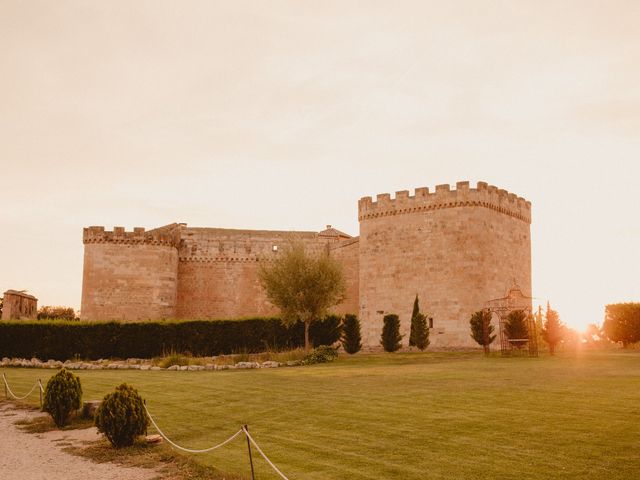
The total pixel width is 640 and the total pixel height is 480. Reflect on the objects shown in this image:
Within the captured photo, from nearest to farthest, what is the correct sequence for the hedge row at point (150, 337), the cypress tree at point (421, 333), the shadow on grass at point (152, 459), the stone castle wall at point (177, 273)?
the shadow on grass at point (152, 459) → the hedge row at point (150, 337) → the cypress tree at point (421, 333) → the stone castle wall at point (177, 273)

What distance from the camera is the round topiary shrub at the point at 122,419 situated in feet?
37.1

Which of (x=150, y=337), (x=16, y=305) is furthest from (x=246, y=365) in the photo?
(x=16, y=305)

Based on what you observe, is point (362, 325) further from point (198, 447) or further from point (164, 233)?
point (198, 447)

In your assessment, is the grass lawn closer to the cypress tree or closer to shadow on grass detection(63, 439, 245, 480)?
shadow on grass detection(63, 439, 245, 480)

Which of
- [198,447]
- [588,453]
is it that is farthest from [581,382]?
[198,447]

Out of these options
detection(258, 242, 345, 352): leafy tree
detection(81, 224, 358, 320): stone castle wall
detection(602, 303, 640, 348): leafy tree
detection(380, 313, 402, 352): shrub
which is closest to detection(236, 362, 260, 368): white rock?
detection(258, 242, 345, 352): leafy tree

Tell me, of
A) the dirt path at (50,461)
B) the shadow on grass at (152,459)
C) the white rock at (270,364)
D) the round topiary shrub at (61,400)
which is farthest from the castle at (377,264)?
the shadow on grass at (152,459)

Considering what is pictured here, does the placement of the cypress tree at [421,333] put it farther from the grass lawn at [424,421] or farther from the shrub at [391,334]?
the grass lawn at [424,421]

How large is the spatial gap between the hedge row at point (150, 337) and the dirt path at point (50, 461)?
1732 cm

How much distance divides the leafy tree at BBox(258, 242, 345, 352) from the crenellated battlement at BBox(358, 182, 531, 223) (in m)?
6.04

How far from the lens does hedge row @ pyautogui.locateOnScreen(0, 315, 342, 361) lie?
30234 millimetres

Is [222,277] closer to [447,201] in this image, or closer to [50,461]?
[447,201]

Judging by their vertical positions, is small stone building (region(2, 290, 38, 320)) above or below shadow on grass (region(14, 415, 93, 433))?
above

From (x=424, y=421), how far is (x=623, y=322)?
2265 cm
